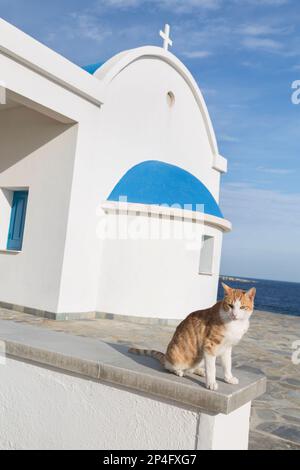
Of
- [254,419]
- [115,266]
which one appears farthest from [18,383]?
[115,266]

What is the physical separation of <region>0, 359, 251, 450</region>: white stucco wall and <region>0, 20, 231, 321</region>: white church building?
7.03 m

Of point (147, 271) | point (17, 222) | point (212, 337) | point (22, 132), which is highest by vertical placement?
point (22, 132)

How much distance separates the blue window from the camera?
464 inches

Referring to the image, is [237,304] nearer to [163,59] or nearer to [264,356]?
[264,356]

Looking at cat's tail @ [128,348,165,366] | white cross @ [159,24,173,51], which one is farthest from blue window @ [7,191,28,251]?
cat's tail @ [128,348,165,366]

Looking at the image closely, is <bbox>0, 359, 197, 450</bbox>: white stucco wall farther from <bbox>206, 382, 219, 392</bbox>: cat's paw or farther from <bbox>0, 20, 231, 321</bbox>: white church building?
<bbox>0, 20, 231, 321</bbox>: white church building

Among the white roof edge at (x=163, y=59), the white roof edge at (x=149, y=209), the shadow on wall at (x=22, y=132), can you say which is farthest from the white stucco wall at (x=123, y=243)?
the shadow on wall at (x=22, y=132)

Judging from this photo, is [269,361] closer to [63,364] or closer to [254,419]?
[254,419]

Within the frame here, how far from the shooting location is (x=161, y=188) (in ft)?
39.4

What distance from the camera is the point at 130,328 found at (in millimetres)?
10461

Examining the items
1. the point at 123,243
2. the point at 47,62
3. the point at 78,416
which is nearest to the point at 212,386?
the point at 78,416

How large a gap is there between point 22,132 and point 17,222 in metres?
2.53

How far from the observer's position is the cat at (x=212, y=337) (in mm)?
2859
